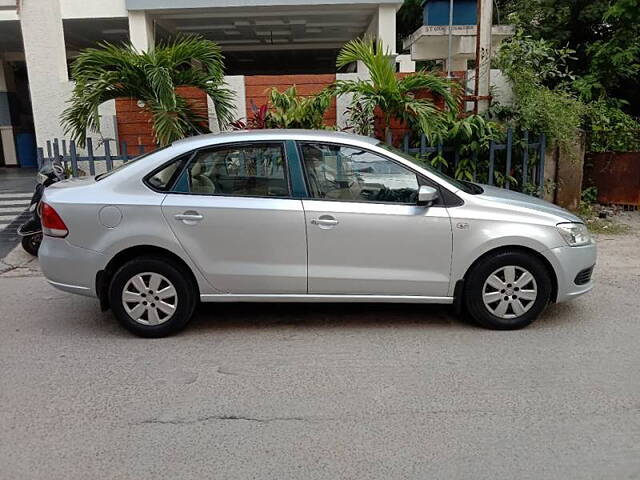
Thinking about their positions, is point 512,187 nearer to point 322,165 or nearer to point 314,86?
point 314,86

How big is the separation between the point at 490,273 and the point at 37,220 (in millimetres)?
5318

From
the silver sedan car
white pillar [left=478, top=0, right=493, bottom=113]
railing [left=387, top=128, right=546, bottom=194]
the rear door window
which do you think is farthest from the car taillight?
white pillar [left=478, top=0, right=493, bottom=113]

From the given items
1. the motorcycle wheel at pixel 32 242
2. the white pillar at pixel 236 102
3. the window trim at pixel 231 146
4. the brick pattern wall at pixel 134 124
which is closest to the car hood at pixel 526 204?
the window trim at pixel 231 146

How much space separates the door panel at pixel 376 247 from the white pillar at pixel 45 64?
6.63 m

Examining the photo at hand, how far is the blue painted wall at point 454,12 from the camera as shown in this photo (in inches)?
430

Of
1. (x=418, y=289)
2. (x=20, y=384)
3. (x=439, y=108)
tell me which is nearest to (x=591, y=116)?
(x=439, y=108)

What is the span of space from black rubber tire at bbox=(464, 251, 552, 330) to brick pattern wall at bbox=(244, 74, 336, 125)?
186 inches

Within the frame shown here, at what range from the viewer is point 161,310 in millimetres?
4750

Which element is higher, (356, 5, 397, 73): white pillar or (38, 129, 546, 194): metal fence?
(356, 5, 397, 73): white pillar

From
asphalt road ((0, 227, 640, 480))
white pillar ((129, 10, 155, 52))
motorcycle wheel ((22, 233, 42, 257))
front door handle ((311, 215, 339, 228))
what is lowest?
asphalt road ((0, 227, 640, 480))

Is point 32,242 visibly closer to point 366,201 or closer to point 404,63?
point 366,201

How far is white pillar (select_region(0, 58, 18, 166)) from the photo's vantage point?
16.1m

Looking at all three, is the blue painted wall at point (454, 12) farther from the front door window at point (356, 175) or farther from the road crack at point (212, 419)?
the road crack at point (212, 419)

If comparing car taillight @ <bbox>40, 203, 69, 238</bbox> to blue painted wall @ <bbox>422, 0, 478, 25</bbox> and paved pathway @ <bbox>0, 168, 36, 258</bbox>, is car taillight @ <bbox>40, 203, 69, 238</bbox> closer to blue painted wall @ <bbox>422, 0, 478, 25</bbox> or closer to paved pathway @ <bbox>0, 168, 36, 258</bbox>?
paved pathway @ <bbox>0, 168, 36, 258</bbox>
